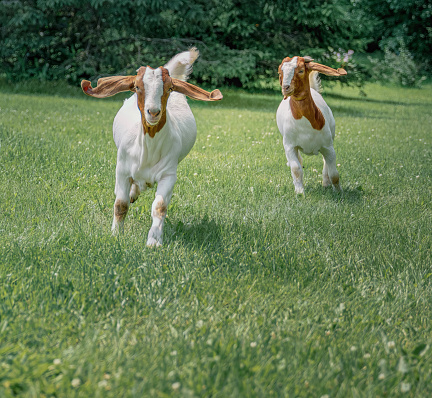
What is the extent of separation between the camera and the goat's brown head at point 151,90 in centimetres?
370

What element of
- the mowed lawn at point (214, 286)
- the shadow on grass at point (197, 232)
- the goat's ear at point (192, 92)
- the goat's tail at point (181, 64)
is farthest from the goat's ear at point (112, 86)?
the goat's tail at point (181, 64)

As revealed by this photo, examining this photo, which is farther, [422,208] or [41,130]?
[41,130]

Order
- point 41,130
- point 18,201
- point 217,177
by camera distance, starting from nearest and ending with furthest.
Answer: point 18,201 < point 217,177 < point 41,130

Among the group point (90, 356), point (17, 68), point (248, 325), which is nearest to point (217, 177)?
point (248, 325)

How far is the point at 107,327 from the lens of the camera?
2619 mm

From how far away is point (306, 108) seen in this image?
587cm

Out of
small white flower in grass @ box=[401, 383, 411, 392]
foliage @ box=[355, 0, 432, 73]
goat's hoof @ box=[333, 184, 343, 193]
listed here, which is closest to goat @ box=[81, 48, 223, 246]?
small white flower in grass @ box=[401, 383, 411, 392]

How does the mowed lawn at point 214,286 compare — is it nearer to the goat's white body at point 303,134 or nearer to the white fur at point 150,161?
the white fur at point 150,161

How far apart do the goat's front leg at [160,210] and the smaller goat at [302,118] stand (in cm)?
211

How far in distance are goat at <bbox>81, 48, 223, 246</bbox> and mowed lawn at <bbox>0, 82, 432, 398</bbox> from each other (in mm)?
326

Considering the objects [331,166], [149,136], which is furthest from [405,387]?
[331,166]

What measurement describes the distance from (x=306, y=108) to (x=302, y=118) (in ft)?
0.40

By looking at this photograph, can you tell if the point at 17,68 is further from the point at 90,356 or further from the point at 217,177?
the point at 90,356

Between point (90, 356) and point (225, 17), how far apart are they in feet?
62.0
